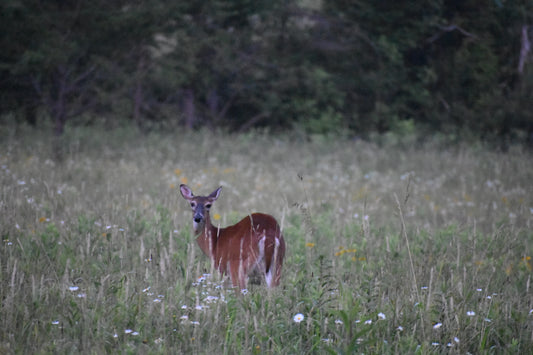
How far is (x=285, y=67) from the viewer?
18.4m

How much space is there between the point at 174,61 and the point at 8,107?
5270 millimetres

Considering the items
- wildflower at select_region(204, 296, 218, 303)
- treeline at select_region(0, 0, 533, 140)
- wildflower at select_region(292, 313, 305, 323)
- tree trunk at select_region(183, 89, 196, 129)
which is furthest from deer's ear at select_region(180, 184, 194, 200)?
tree trunk at select_region(183, 89, 196, 129)

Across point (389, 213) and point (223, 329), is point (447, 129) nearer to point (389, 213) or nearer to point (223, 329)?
point (389, 213)

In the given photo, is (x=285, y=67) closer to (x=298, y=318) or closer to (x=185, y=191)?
(x=185, y=191)

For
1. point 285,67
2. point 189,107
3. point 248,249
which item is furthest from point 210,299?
point 285,67

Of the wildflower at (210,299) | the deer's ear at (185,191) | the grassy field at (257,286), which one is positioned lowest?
the grassy field at (257,286)

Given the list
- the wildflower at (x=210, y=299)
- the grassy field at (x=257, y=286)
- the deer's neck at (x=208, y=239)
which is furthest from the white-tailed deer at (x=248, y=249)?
the wildflower at (x=210, y=299)

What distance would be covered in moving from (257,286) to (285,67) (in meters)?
15.1

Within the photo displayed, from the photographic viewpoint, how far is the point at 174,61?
15914 mm

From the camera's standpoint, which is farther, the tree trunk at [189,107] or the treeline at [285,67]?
the tree trunk at [189,107]

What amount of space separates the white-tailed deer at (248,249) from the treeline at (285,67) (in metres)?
8.08

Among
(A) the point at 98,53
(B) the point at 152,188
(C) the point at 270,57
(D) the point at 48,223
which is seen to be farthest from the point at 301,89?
(D) the point at 48,223

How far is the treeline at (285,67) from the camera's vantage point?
12.0 meters

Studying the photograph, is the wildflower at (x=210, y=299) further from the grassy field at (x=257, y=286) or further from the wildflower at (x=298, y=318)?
the wildflower at (x=298, y=318)
